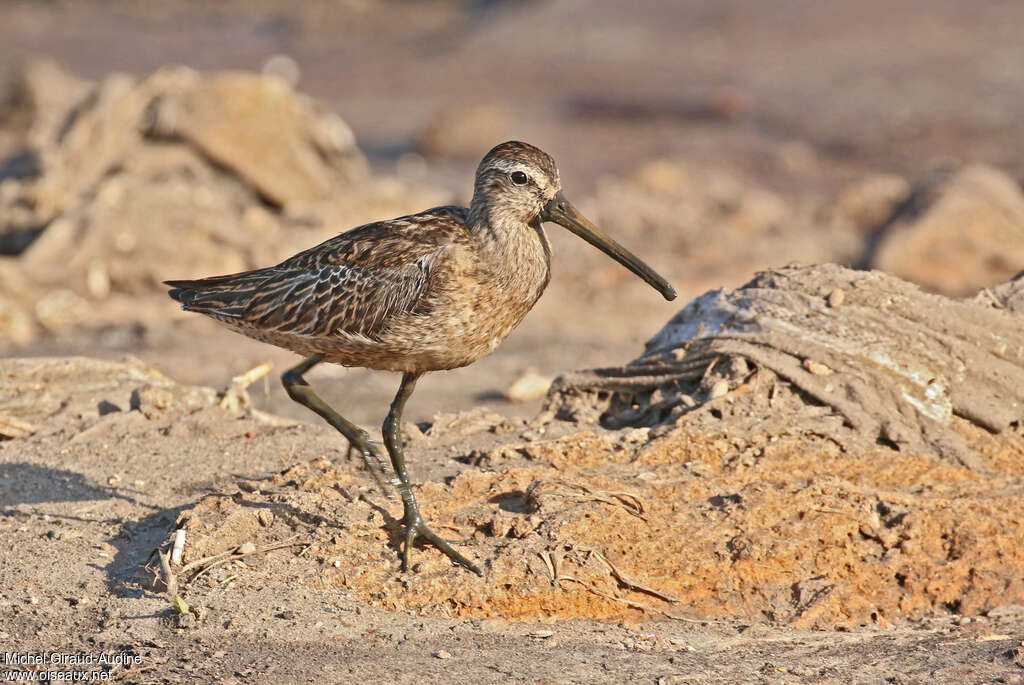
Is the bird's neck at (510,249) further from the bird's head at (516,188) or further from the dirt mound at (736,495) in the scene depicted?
the dirt mound at (736,495)

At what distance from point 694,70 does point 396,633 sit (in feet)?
70.7

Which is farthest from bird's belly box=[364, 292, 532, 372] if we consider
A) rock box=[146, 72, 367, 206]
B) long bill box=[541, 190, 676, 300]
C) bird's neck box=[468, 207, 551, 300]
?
rock box=[146, 72, 367, 206]

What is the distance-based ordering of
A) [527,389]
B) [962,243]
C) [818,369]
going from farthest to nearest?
[962,243] → [527,389] → [818,369]

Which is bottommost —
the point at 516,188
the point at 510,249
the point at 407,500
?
the point at 407,500

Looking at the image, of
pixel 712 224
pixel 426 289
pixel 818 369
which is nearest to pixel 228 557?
pixel 426 289

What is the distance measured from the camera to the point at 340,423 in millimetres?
5621

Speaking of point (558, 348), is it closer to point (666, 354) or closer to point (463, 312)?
point (666, 354)

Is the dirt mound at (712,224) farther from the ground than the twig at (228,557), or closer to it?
farther from the ground

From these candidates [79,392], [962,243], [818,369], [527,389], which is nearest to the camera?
[818,369]

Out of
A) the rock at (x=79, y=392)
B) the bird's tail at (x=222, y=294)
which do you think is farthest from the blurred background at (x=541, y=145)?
the bird's tail at (x=222, y=294)

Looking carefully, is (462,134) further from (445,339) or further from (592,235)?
(445,339)

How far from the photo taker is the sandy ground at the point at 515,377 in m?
4.86

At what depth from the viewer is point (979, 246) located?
511 inches

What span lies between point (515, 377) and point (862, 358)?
413cm
